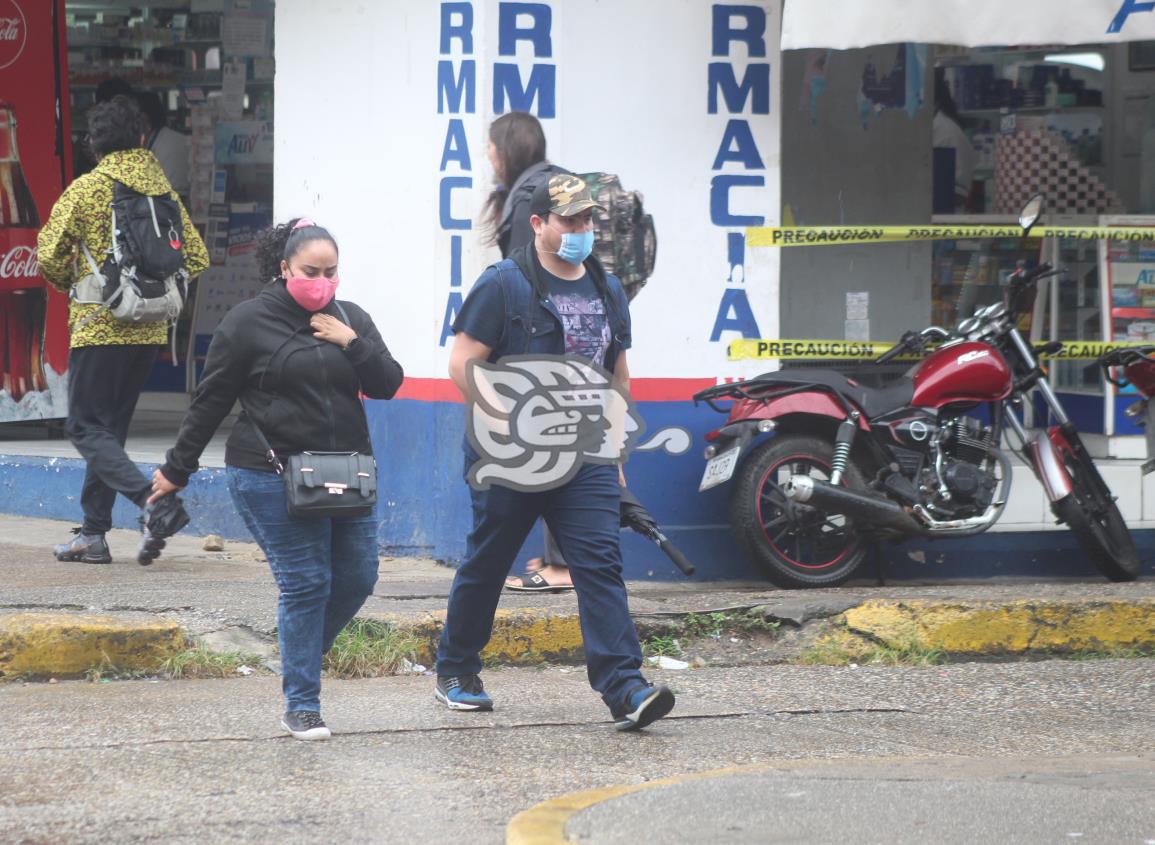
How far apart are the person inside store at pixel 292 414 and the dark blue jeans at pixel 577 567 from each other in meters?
0.45

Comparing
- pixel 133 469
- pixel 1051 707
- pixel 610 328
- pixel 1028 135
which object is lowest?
pixel 1051 707

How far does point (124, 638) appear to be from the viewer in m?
6.25

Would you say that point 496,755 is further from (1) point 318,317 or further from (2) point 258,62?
(2) point 258,62

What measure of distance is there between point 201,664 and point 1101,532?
4.20m

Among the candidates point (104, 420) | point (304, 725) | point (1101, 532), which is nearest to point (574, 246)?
point (304, 725)

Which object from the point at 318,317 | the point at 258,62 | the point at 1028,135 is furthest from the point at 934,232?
the point at 258,62

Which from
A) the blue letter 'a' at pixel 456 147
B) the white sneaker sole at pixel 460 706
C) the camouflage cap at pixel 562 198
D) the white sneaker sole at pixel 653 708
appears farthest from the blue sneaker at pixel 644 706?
the blue letter 'a' at pixel 456 147

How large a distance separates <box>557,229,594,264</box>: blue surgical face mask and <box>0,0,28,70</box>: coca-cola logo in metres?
→ 5.68

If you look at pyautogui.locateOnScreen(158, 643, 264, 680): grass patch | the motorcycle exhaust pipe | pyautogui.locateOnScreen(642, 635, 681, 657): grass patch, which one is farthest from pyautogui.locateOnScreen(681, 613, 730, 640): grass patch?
pyautogui.locateOnScreen(158, 643, 264, 680): grass patch

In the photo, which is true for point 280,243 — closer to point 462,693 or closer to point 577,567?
point 577,567

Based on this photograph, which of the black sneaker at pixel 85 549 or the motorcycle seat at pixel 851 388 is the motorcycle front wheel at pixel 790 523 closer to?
the motorcycle seat at pixel 851 388

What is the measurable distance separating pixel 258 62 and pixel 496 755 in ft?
24.3

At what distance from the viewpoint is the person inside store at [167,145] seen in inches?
447

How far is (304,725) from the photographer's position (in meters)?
5.33
